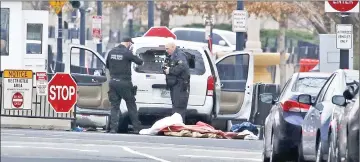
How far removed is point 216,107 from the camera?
Result: 25797 millimetres

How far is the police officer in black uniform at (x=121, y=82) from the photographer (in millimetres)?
24594

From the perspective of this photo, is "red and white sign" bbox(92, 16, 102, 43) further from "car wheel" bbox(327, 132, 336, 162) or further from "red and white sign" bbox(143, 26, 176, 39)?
"car wheel" bbox(327, 132, 336, 162)

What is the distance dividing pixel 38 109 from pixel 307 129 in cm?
1039

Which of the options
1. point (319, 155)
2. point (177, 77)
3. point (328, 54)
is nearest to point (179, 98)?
point (177, 77)

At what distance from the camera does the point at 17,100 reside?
25.6m

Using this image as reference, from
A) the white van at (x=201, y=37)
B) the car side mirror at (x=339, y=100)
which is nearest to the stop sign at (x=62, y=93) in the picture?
the car side mirror at (x=339, y=100)

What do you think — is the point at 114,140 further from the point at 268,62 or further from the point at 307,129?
the point at 268,62

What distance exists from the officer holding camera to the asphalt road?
49.8 inches

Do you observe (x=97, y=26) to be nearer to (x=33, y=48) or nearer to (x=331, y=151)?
(x=33, y=48)

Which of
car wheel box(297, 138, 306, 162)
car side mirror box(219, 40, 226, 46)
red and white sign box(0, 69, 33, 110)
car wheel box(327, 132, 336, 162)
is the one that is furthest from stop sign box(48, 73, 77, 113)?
→ car side mirror box(219, 40, 226, 46)

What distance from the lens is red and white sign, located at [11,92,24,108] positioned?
25500mm

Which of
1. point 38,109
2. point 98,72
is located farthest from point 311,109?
point 98,72

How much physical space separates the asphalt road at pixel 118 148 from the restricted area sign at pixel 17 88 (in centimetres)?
166

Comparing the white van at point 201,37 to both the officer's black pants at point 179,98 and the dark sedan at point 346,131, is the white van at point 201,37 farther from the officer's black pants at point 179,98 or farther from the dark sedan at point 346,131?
the dark sedan at point 346,131
